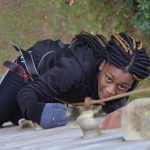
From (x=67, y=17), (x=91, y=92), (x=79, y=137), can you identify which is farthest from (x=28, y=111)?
(x=67, y=17)

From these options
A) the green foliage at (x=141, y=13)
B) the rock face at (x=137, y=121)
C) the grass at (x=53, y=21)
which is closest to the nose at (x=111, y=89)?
the rock face at (x=137, y=121)

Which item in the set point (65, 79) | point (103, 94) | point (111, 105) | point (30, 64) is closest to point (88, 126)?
point (65, 79)

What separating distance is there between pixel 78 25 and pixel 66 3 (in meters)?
0.38

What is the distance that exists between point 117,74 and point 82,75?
18 cm

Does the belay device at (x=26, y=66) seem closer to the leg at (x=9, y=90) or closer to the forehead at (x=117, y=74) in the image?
the leg at (x=9, y=90)

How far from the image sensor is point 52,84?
2906 millimetres

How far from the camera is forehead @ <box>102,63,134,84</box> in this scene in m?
2.90

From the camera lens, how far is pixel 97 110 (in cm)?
339

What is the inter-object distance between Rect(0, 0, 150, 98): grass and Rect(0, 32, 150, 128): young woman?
4.50 metres

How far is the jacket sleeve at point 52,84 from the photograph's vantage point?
2.87 m

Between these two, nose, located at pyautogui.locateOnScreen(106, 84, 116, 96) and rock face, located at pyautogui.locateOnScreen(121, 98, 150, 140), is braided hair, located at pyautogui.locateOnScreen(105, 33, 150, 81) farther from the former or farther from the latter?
rock face, located at pyautogui.locateOnScreen(121, 98, 150, 140)

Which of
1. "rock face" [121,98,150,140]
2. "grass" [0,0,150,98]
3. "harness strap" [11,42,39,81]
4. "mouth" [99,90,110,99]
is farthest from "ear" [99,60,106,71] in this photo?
"grass" [0,0,150,98]

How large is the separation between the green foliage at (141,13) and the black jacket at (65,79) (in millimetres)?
4897

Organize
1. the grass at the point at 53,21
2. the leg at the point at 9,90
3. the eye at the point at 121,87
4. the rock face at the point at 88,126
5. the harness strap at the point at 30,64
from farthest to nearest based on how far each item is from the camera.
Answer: the grass at the point at 53,21
the leg at the point at 9,90
the harness strap at the point at 30,64
the eye at the point at 121,87
the rock face at the point at 88,126
